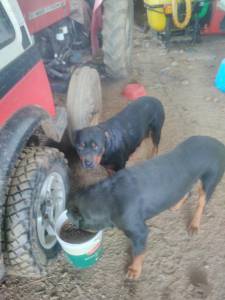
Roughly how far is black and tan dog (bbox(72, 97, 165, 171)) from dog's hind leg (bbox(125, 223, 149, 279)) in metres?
0.65

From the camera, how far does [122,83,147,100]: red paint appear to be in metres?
4.43

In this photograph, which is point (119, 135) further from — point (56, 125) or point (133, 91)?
point (133, 91)

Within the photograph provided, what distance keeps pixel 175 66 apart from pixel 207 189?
3279mm

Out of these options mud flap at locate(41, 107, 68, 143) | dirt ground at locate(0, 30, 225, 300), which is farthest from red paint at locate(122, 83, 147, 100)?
mud flap at locate(41, 107, 68, 143)

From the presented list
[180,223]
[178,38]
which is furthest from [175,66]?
[180,223]

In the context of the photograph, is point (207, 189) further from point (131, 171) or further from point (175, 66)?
point (175, 66)

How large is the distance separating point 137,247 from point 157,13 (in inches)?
171

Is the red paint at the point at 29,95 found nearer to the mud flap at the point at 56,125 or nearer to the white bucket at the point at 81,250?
the mud flap at the point at 56,125

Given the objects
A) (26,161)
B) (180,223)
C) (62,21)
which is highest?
(62,21)

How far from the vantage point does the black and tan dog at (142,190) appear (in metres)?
2.06

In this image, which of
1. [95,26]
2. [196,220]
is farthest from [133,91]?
[196,220]

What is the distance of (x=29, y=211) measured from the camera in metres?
1.91

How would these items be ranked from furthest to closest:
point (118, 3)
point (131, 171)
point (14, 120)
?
point (118, 3) < point (131, 171) < point (14, 120)

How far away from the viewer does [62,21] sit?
12.0ft
